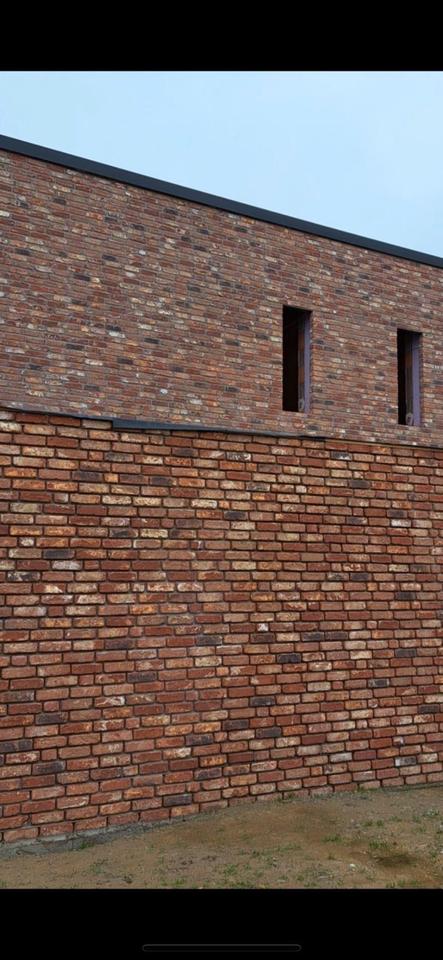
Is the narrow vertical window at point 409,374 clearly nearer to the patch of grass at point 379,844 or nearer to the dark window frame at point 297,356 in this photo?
the dark window frame at point 297,356

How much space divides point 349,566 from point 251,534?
85 centimetres

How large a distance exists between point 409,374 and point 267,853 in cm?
740

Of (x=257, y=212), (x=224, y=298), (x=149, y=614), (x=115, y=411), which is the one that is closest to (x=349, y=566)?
(x=149, y=614)

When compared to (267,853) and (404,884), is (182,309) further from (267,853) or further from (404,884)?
(404,884)

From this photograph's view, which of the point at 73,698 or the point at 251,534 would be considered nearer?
the point at 73,698

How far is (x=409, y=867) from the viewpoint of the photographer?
3.58 meters

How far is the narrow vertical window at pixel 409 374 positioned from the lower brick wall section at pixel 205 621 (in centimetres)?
434

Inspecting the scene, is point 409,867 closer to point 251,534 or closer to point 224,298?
point 251,534

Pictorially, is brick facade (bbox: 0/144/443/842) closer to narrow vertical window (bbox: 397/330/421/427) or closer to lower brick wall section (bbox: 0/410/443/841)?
lower brick wall section (bbox: 0/410/443/841)

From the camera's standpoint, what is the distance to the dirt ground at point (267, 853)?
136 inches

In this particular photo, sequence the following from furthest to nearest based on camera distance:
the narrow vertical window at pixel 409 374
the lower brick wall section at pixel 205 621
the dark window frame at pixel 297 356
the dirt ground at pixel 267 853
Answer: the narrow vertical window at pixel 409 374, the dark window frame at pixel 297 356, the lower brick wall section at pixel 205 621, the dirt ground at pixel 267 853

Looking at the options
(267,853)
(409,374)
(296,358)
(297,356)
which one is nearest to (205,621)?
(267,853)
